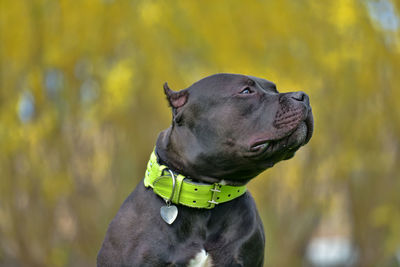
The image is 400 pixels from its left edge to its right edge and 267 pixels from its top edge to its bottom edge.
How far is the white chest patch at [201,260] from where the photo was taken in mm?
2945

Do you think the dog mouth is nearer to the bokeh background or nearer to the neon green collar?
the neon green collar

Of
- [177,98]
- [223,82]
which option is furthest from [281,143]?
[177,98]

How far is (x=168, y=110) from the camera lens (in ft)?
30.9

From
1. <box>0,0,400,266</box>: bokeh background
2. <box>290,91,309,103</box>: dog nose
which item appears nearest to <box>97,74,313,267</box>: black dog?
<box>290,91,309,103</box>: dog nose

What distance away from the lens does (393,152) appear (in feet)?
29.2

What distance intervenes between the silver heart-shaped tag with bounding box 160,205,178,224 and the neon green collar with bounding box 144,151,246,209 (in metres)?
0.04

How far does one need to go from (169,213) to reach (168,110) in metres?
6.43

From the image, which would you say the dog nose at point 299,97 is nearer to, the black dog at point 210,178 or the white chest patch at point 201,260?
the black dog at point 210,178

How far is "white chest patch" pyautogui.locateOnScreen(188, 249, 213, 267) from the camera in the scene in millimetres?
2945

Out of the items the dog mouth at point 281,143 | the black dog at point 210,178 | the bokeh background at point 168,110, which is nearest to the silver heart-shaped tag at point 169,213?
the black dog at point 210,178

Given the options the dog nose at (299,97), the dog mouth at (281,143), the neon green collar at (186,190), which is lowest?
the neon green collar at (186,190)

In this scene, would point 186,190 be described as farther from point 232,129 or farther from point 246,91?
point 246,91

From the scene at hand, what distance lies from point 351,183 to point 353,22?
2402 millimetres

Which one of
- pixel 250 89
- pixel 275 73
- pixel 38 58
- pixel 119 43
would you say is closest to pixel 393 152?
pixel 275 73
